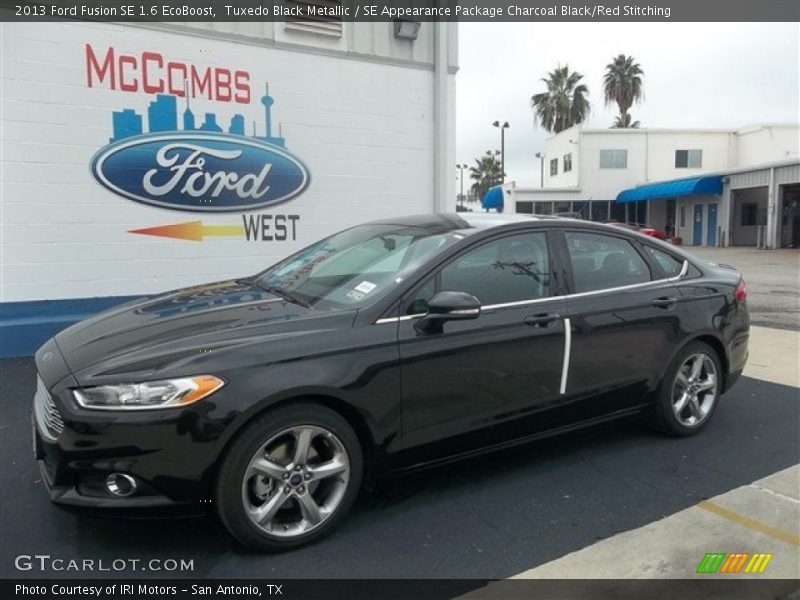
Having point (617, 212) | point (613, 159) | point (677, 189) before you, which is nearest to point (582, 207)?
point (617, 212)

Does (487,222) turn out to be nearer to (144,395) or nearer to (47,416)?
(144,395)

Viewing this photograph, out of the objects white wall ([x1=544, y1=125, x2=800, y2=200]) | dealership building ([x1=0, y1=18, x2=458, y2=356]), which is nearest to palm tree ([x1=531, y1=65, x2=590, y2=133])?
white wall ([x1=544, y1=125, x2=800, y2=200])

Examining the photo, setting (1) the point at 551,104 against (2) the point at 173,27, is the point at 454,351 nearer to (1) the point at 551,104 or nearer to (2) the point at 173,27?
(2) the point at 173,27

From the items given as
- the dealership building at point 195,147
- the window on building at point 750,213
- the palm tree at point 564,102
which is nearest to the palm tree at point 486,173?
the palm tree at point 564,102

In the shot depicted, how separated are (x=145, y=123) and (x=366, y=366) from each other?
5.42 m

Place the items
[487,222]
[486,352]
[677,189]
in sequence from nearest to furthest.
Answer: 1. [486,352]
2. [487,222]
3. [677,189]

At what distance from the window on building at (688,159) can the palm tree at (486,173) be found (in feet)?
136

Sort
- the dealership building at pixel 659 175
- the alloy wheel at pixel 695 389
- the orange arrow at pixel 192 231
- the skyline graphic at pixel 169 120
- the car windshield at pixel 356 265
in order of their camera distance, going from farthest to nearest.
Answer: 1. the dealership building at pixel 659 175
2. the orange arrow at pixel 192 231
3. the skyline graphic at pixel 169 120
4. the alloy wheel at pixel 695 389
5. the car windshield at pixel 356 265

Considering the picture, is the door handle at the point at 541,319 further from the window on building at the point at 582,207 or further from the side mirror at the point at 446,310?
the window on building at the point at 582,207

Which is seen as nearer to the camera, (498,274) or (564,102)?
(498,274)

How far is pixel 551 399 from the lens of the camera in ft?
11.7

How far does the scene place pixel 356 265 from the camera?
3.61 meters

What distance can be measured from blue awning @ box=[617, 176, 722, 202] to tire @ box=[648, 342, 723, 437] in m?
29.5

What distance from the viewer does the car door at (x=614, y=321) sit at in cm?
368
